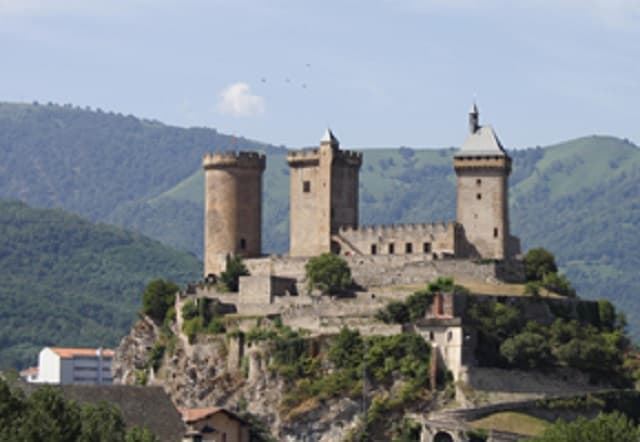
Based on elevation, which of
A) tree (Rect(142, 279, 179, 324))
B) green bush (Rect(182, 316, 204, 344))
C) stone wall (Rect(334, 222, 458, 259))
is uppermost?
stone wall (Rect(334, 222, 458, 259))

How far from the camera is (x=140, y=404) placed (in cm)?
8775

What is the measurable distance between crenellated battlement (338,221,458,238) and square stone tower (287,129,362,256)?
2.52 feet

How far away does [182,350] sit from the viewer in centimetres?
11150

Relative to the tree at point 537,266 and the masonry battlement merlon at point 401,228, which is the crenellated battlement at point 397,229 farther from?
the tree at point 537,266

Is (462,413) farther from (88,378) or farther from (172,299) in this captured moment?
(88,378)

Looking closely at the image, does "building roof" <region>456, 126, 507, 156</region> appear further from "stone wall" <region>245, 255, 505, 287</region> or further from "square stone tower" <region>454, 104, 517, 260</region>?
"stone wall" <region>245, 255, 505, 287</region>

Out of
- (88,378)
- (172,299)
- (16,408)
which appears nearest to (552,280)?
(172,299)

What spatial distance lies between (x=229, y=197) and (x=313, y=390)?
63.8 ft

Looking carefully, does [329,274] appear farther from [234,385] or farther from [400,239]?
[234,385]

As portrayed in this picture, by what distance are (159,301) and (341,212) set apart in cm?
1167

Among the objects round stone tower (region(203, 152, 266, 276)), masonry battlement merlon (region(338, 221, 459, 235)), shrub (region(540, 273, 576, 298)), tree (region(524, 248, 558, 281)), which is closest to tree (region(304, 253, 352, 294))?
masonry battlement merlon (region(338, 221, 459, 235))

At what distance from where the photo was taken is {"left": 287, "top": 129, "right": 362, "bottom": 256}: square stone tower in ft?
378

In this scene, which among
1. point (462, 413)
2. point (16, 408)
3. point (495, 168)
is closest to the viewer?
point (16, 408)

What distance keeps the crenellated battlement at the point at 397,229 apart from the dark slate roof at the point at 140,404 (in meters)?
27.2
